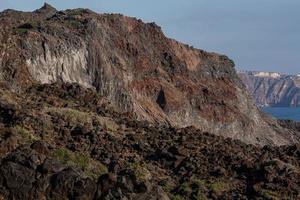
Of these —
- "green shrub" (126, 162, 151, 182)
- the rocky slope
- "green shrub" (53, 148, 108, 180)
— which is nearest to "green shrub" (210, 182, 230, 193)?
the rocky slope

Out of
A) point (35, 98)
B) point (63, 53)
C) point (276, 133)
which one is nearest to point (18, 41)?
point (63, 53)

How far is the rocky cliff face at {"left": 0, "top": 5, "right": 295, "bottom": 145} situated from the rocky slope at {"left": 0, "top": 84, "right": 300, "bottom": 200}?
34.9ft

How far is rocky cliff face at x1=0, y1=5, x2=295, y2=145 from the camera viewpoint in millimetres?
73500

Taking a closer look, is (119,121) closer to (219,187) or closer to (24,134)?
(24,134)

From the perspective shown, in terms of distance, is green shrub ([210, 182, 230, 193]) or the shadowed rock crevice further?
the shadowed rock crevice

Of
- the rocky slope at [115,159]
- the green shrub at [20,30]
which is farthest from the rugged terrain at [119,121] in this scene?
the green shrub at [20,30]

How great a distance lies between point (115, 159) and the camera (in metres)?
49.9

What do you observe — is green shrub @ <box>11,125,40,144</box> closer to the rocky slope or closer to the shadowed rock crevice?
the rocky slope

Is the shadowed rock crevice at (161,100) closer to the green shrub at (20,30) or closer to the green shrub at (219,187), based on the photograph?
the green shrub at (20,30)

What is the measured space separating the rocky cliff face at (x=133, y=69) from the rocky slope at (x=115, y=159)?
10.6m

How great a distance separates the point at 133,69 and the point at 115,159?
45238 mm

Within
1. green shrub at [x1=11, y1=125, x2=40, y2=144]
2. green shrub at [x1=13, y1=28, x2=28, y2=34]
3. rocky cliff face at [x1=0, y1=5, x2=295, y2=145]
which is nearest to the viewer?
green shrub at [x1=11, y1=125, x2=40, y2=144]

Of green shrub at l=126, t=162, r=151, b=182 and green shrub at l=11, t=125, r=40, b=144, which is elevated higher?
green shrub at l=11, t=125, r=40, b=144

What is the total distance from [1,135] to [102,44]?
1651 inches
